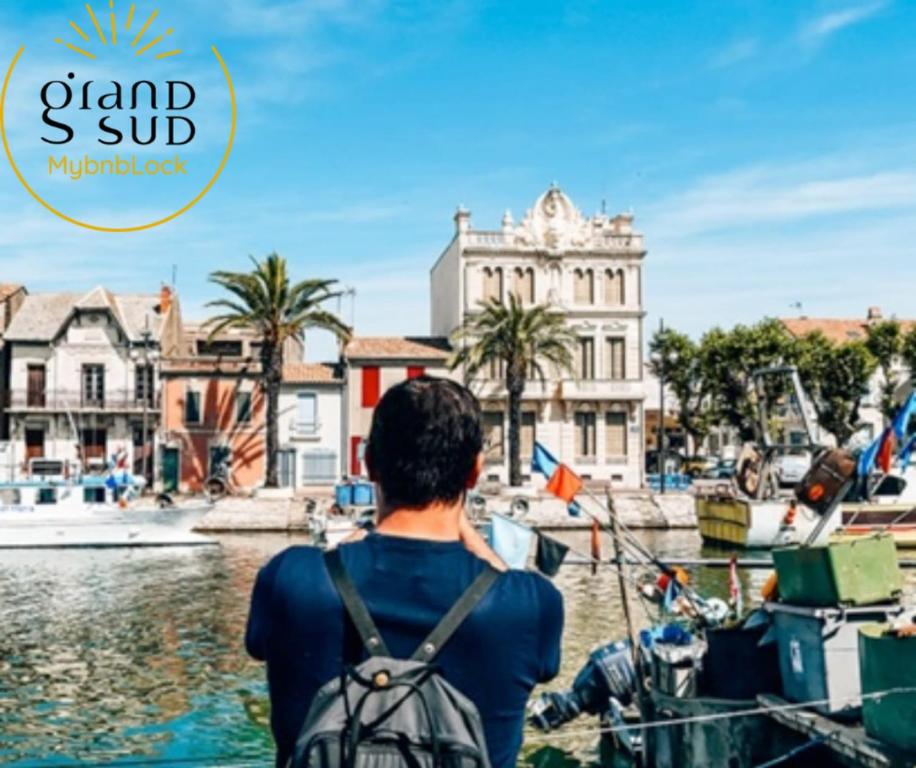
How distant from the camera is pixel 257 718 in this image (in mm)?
15961

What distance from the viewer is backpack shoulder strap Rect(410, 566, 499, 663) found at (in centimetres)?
Answer: 261

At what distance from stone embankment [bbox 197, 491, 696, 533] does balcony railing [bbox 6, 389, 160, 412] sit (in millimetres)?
12436

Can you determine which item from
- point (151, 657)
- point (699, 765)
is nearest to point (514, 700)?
point (699, 765)

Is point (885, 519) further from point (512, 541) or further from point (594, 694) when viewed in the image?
point (512, 541)

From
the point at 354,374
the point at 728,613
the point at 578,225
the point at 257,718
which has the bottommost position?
the point at 257,718

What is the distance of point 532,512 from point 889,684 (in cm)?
3892

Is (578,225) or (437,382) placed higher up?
(578,225)

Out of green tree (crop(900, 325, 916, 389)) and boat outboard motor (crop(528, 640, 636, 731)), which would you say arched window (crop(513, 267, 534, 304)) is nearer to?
green tree (crop(900, 325, 916, 389))

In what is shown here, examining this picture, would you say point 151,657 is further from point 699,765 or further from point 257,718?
point 699,765

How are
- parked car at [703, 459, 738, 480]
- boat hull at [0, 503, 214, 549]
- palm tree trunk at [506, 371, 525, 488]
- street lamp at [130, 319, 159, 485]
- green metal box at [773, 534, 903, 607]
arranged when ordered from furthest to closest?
parked car at [703, 459, 738, 480] → street lamp at [130, 319, 159, 485] → palm tree trunk at [506, 371, 525, 488] → boat hull at [0, 503, 214, 549] → green metal box at [773, 534, 903, 607]

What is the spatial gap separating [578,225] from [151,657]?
148 ft

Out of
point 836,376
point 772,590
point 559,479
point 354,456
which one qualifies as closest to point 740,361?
point 836,376

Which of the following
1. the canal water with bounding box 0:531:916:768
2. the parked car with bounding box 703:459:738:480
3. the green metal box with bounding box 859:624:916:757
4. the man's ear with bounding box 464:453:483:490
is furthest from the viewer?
the parked car with bounding box 703:459:738:480

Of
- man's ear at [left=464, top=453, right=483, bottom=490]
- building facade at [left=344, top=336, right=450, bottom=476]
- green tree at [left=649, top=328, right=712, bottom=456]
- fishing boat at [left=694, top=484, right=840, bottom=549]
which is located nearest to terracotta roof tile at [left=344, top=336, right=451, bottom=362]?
building facade at [left=344, top=336, right=450, bottom=476]
